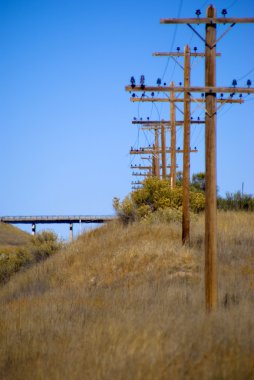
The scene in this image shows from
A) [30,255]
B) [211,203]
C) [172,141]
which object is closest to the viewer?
[211,203]

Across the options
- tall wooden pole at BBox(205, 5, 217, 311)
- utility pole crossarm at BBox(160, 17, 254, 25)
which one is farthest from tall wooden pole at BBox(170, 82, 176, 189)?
tall wooden pole at BBox(205, 5, 217, 311)

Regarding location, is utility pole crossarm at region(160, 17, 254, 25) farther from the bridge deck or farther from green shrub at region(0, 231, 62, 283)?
the bridge deck

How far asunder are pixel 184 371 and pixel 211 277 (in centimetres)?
547

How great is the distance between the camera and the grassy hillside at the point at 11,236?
253 feet

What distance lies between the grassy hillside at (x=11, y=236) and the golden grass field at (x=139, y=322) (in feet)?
176

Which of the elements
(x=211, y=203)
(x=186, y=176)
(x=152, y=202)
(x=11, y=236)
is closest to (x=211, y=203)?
(x=211, y=203)

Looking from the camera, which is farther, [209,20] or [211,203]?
[209,20]

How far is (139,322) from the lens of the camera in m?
10.6

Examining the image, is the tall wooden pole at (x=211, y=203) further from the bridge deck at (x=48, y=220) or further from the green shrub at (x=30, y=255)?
the bridge deck at (x=48, y=220)

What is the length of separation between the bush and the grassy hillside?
43613 millimetres

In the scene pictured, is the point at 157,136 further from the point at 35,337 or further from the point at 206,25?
the point at 35,337

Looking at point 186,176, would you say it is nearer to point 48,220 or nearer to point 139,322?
point 139,322

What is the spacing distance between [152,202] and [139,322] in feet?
73.7

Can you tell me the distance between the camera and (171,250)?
73.7 feet
